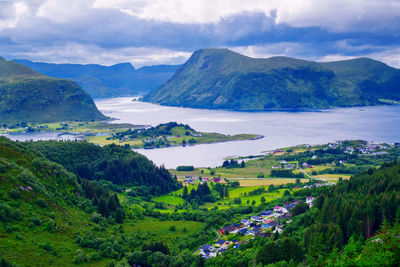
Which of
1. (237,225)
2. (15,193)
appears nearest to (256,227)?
(237,225)

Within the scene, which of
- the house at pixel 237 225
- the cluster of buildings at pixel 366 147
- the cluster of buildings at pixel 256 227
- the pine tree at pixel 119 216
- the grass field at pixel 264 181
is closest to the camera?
the cluster of buildings at pixel 256 227

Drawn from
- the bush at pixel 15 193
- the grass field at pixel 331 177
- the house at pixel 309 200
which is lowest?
the grass field at pixel 331 177

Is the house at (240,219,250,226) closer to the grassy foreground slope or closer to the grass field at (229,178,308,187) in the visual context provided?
the grassy foreground slope

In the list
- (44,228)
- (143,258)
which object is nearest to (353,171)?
(143,258)

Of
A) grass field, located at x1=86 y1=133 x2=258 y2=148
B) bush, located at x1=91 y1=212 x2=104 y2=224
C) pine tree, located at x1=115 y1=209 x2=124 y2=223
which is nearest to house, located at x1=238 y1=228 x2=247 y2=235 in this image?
pine tree, located at x1=115 y1=209 x2=124 y2=223

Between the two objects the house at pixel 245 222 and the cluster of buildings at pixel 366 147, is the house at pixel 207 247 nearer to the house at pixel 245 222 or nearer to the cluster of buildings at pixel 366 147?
the house at pixel 245 222

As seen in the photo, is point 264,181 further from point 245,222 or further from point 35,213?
point 35,213

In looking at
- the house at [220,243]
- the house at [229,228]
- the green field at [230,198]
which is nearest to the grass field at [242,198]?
the green field at [230,198]
